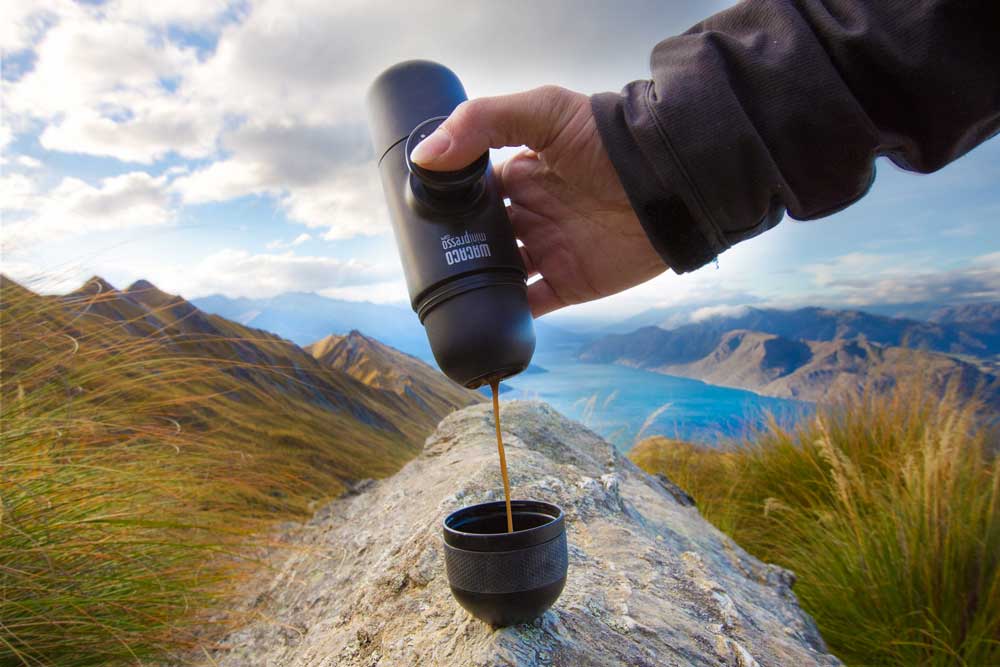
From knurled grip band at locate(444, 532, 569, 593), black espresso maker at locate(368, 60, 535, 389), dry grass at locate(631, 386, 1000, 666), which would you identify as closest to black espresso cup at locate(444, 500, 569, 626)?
knurled grip band at locate(444, 532, 569, 593)

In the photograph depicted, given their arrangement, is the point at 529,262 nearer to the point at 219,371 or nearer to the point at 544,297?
the point at 544,297

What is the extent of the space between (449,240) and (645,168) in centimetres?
54

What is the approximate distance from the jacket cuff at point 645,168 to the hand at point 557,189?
0.09 metres

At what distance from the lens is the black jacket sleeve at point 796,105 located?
4.77 feet

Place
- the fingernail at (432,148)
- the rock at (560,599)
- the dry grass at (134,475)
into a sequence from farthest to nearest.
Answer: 1. the dry grass at (134,475)
2. the fingernail at (432,148)
3. the rock at (560,599)

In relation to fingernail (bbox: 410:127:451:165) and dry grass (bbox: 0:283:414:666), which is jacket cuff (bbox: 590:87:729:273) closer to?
fingernail (bbox: 410:127:451:165)

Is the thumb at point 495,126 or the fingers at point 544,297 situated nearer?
the thumb at point 495,126

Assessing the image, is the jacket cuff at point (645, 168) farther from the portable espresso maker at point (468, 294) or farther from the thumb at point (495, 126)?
the portable espresso maker at point (468, 294)

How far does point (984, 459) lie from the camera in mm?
3961

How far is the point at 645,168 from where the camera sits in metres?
1.61

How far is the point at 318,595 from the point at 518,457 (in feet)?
2.60

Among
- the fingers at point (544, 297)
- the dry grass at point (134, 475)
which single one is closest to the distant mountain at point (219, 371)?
the dry grass at point (134, 475)

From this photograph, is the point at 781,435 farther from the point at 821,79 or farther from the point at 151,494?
the point at 151,494

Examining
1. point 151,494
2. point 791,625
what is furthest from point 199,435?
point 791,625
